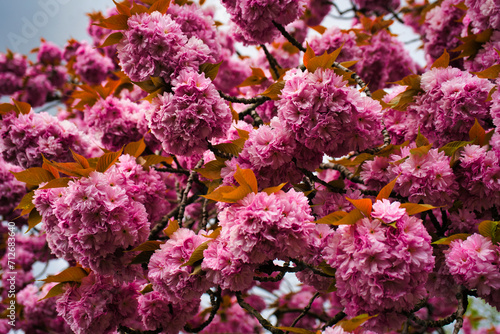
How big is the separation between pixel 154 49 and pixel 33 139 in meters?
1.29

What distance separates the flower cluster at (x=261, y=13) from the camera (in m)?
2.29

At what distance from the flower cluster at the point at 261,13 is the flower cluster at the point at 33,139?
1.40 m

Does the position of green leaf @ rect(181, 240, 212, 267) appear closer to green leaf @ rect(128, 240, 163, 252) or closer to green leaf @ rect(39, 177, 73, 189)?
green leaf @ rect(128, 240, 163, 252)

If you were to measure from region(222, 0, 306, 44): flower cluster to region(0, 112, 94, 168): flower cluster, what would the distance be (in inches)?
55.0

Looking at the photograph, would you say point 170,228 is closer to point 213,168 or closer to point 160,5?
point 213,168

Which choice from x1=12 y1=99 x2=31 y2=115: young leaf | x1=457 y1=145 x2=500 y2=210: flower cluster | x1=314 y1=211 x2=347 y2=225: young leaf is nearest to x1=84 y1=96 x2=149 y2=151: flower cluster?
x1=12 y1=99 x2=31 y2=115: young leaf

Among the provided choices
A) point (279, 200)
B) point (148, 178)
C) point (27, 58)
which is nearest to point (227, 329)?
point (148, 178)

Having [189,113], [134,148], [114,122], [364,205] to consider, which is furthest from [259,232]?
[114,122]

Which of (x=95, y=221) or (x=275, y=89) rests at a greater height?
(x=275, y=89)

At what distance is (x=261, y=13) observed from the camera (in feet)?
7.59

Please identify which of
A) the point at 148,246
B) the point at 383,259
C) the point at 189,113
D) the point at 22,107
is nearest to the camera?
the point at 383,259

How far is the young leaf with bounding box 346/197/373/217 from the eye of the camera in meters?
1.46

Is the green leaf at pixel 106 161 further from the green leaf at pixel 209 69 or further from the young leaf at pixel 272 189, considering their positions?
the young leaf at pixel 272 189

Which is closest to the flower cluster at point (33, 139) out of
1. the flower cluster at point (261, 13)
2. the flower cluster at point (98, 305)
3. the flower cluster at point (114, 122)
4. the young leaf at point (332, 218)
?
the flower cluster at point (114, 122)
